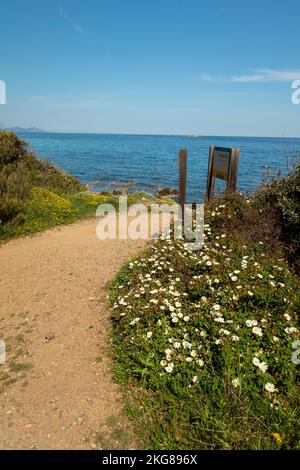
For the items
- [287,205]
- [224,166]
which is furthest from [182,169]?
[287,205]

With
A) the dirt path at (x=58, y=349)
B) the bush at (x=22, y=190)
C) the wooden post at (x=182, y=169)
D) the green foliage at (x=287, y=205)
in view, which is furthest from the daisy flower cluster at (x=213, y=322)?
the bush at (x=22, y=190)

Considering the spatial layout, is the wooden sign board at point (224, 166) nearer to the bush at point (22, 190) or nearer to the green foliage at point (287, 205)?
the green foliage at point (287, 205)

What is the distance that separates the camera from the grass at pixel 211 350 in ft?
10.6

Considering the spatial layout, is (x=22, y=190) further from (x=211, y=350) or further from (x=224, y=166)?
(x=211, y=350)

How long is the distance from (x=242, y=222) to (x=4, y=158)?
10.0 metres

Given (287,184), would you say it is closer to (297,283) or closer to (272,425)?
(297,283)

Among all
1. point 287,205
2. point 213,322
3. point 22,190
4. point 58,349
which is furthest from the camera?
point 22,190

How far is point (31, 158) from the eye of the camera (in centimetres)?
1530

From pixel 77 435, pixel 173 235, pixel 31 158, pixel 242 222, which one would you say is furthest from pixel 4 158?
pixel 77 435

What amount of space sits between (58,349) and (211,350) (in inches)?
94.0

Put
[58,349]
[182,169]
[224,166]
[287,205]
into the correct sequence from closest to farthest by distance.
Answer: [58,349] → [287,205] → [224,166] → [182,169]

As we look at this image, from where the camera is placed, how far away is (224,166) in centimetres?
919

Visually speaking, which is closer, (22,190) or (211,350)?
(211,350)

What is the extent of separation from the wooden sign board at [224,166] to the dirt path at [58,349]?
3190mm
